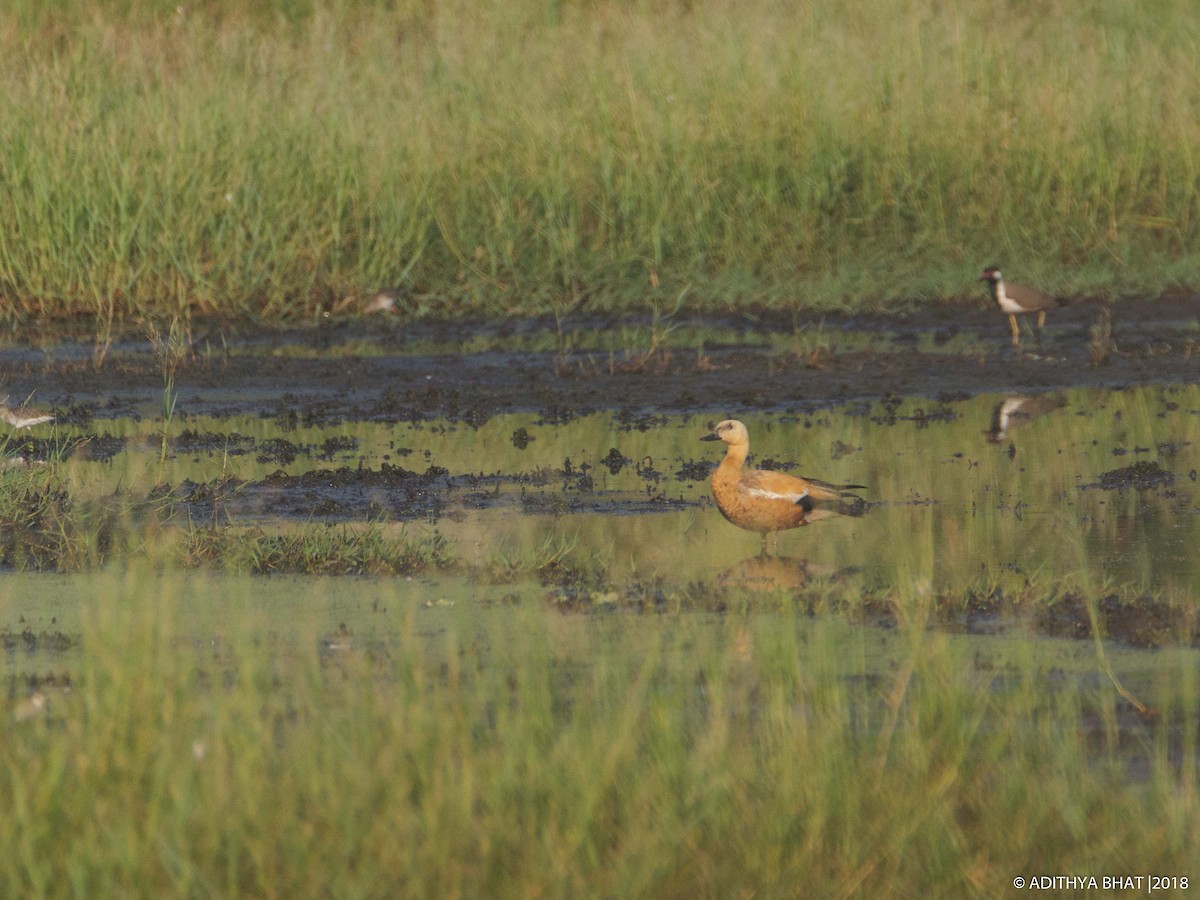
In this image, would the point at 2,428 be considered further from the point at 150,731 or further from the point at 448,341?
the point at 150,731

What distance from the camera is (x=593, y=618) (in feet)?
21.5

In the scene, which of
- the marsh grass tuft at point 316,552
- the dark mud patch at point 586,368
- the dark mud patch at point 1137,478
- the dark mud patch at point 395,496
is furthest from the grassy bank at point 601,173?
the marsh grass tuft at point 316,552

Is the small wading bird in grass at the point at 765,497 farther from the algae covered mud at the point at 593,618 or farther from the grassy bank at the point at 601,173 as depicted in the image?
the grassy bank at the point at 601,173

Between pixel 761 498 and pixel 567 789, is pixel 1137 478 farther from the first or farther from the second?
pixel 567 789

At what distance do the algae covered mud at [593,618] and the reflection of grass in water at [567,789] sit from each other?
1 cm

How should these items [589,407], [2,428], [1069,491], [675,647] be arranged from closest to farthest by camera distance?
[675,647] → [1069,491] → [2,428] → [589,407]

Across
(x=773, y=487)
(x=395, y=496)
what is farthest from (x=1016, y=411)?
(x=395, y=496)

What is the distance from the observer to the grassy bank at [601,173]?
43.0 feet

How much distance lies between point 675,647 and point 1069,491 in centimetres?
337

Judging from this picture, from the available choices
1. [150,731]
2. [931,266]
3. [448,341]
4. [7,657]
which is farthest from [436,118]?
[150,731]

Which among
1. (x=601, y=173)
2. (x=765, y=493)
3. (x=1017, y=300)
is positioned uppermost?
(x=601, y=173)

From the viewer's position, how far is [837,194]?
1455 centimetres

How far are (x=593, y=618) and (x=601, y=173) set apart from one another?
813 cm

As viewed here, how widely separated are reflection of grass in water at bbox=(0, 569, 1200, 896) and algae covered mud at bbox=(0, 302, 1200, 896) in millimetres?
12
